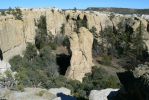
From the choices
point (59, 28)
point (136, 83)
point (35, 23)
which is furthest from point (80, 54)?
point (136, 83)

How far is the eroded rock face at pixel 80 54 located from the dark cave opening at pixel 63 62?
3778mm

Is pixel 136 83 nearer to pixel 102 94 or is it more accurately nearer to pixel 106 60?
pixel 102 94

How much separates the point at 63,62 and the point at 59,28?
29308 mm

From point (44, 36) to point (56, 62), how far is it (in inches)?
665

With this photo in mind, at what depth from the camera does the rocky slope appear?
6241 centimetres

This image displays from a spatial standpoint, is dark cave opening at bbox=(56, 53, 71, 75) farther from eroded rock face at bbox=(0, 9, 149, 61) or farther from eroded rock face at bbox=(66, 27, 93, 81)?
eroded rock face at bbox=(0, 9, 149, 61)

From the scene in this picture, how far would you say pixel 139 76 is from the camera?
1384cm

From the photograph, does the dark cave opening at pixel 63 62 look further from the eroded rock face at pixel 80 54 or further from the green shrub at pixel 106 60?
the green shrub at pixel 106 60

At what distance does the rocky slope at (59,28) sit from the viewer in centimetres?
6241

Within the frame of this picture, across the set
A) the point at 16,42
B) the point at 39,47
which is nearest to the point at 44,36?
the point at 39,47

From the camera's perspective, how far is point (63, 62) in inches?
2729

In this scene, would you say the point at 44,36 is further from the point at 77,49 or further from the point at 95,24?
the point at 77,49

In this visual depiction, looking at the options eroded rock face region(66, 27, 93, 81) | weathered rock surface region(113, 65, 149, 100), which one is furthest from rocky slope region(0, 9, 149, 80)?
weathered rock surface region(113, 65, 149, 100)

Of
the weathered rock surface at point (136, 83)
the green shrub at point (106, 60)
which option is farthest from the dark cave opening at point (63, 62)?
the weathered rock surface at point (136, 83)
